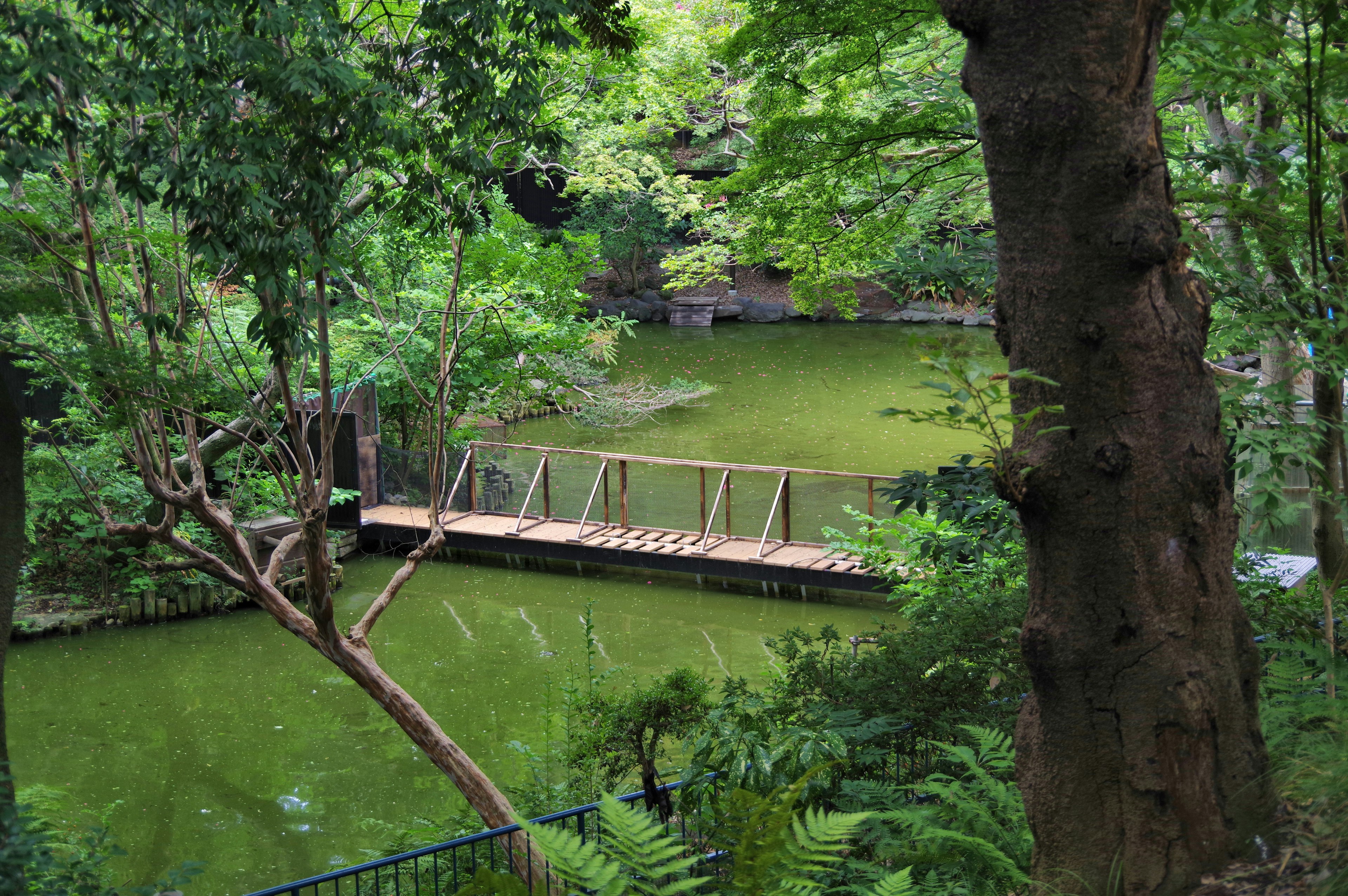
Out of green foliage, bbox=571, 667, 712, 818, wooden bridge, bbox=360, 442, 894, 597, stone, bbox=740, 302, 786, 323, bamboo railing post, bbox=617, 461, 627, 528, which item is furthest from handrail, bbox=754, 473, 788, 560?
stone, bbox=740, 302, 786, 323

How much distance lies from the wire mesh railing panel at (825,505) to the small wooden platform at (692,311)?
16058 millimetres

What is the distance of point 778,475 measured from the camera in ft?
49.6

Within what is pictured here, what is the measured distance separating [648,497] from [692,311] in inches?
659

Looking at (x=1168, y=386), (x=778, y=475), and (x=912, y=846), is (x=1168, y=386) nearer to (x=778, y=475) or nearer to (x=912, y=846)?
(x=912, y=846)

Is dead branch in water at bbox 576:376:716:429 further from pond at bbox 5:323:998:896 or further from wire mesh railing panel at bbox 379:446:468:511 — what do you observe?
pond at bbox 5:323:998:896

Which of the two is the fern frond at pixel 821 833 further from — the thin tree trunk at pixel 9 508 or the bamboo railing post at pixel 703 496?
the bamboo railing post at pixel 703 496

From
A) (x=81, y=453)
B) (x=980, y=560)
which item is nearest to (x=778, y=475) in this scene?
(x=81, y=453)

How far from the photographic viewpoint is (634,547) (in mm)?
12039

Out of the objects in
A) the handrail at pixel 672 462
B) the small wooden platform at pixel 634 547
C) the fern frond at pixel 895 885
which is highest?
the handrail at pixel 672 462

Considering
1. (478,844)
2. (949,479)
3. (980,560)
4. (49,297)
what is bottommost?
(478,844)

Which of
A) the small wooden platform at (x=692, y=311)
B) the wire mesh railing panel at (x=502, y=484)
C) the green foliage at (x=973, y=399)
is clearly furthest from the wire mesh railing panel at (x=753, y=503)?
the small wooden platform at (x=692, y=311)

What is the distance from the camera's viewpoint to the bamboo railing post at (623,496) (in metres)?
12.5

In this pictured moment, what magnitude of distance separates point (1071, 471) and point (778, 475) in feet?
41.1

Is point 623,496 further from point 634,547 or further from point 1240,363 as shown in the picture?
point 1240,363
